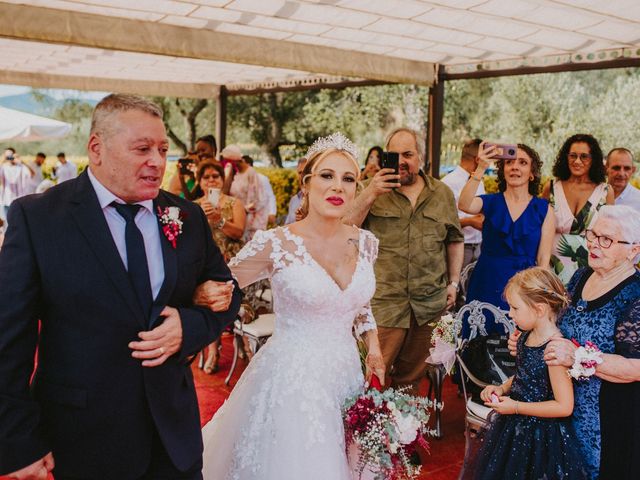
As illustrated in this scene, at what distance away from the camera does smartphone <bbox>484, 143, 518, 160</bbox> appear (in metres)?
4.07

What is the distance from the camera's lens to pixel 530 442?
8.39 feet

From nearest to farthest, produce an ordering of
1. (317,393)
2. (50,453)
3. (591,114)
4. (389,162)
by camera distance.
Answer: (50,453), (317,393), (389,162), (591,114)

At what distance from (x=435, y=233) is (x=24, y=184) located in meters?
11.6

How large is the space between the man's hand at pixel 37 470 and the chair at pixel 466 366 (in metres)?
2.25

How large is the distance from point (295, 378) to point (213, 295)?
84cm

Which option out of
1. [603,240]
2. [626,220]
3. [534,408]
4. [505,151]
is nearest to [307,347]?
[534,408]

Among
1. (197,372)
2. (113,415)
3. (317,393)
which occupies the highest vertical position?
(113,415)

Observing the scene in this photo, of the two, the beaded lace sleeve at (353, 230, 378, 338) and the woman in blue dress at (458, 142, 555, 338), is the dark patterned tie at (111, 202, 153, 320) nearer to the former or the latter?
the beaded lace sleeve at (353, 230, 378, 338)

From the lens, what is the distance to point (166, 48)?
19.7 ft

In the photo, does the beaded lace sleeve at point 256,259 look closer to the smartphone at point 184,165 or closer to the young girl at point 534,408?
the young girl at point 534,408

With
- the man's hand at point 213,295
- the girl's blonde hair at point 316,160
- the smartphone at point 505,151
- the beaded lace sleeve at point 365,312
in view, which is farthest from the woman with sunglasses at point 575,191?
the man's hand at point 213,295

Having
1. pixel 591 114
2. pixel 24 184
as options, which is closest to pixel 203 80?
pixel 24 184

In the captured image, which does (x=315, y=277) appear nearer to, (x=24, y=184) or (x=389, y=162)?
(x=389, y=162)

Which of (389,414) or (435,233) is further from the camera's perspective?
(435,233)
